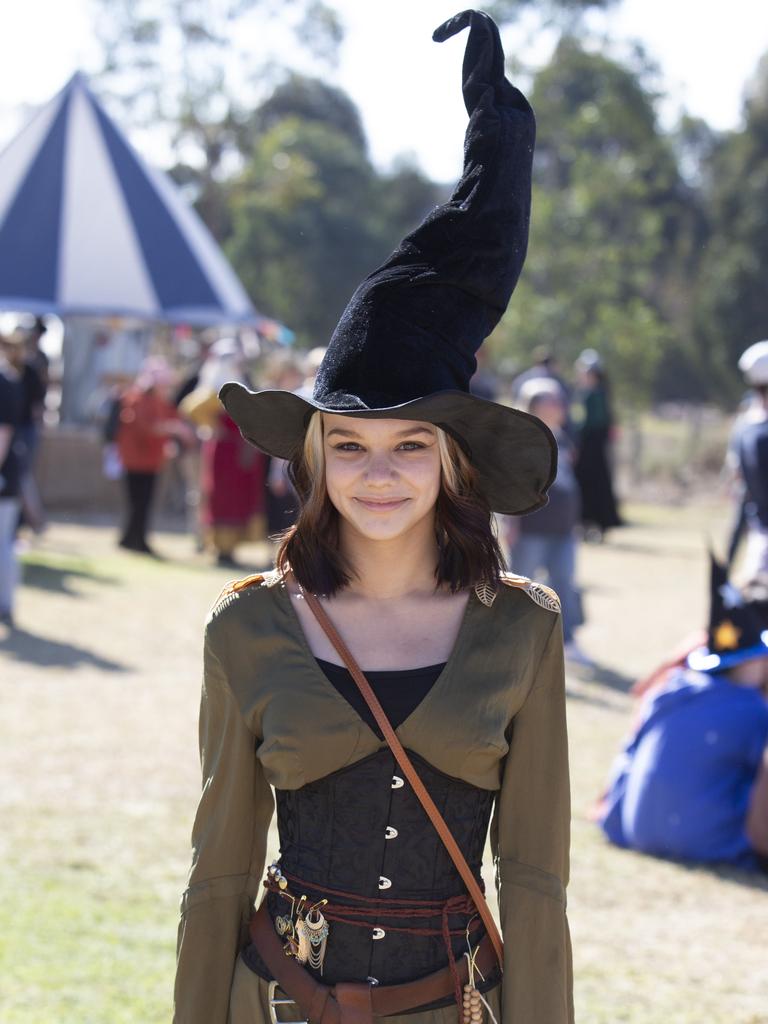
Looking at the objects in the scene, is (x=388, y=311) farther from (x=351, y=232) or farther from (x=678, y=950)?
(x=351, y=232)

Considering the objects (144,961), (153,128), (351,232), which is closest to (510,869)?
(144,961)

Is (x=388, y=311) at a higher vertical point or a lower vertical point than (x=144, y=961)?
higher

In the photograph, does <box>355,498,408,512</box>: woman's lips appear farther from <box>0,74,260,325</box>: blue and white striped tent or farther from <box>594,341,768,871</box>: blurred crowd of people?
<box>0,74,260,325</box>: blue and white striped tent

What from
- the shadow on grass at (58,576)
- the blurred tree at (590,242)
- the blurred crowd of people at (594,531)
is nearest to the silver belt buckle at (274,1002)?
the blurred crowd of people at (594,531)

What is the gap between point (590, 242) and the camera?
24.8 m

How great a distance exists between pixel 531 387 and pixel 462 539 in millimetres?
6077

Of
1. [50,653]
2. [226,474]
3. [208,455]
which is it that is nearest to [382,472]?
[50,653]

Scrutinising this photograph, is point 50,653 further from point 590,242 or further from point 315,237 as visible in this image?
point 315,237

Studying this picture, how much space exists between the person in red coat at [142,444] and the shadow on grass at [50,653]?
418 centimetres

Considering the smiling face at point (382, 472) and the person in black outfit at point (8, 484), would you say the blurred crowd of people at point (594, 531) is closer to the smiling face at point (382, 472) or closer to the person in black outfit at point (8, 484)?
the person in black outfit at point (8, 484)

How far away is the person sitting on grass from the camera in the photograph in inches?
216

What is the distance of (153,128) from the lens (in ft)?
104

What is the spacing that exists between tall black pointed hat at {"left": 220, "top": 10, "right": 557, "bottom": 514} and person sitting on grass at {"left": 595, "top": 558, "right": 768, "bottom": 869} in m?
3.46

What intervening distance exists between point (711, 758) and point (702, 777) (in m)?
0.08
